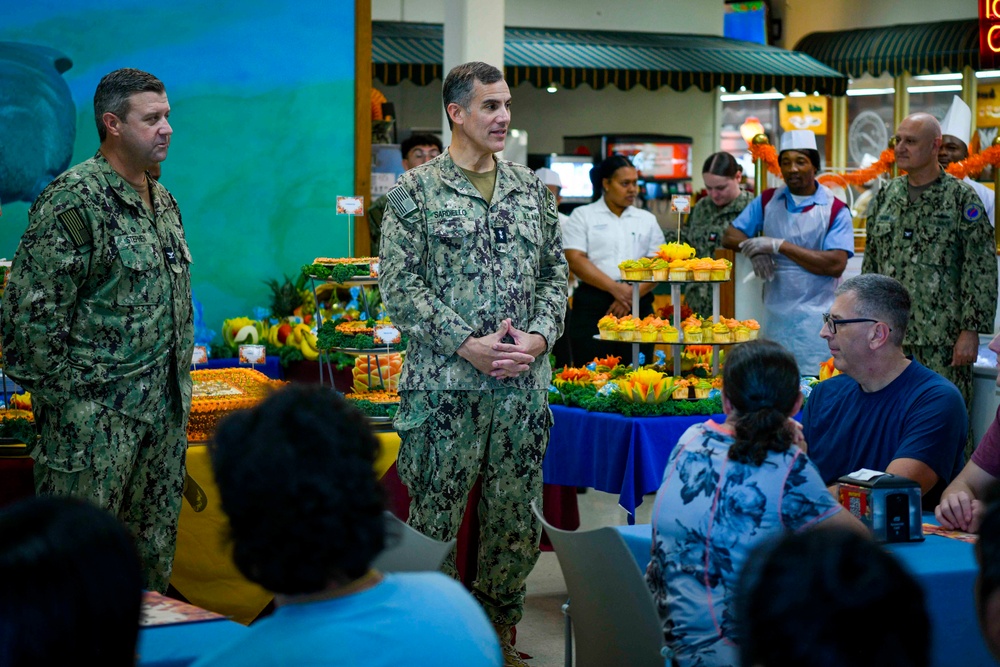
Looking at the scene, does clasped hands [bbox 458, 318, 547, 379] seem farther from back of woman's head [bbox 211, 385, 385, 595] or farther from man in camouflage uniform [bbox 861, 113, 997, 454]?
man in camouflage uniform [bbox 861, 113, 997, 454]

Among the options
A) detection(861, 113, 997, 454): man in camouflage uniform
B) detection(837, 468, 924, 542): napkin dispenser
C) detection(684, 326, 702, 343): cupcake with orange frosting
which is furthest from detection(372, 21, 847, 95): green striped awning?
detection(837, 468, 924, 542): napkin dispenser

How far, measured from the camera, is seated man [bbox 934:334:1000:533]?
277cm

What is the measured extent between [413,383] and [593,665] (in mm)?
1275

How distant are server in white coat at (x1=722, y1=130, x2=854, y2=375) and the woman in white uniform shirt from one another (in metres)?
0.68

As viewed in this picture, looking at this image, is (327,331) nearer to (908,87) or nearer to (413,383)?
(413,383)

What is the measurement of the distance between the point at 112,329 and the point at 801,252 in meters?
3.64

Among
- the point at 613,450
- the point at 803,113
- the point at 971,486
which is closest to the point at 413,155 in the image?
the point at 613,450

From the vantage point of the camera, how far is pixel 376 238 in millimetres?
6973

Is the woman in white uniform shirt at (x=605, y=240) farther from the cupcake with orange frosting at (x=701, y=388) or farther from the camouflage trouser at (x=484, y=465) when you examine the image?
the camouflage trouser at (x=484, y=465)

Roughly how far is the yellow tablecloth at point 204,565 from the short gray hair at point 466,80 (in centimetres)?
133

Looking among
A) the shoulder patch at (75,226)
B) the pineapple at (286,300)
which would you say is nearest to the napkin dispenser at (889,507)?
the shoulder patch at (75,226)

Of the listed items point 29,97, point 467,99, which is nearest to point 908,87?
point 29,97

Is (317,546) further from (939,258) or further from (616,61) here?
(616,61)

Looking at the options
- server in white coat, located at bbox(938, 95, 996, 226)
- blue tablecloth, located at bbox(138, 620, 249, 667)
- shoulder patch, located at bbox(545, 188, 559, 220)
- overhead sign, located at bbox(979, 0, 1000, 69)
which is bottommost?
blue tablecloth, located at bbox(138, 620, 249, 667)
